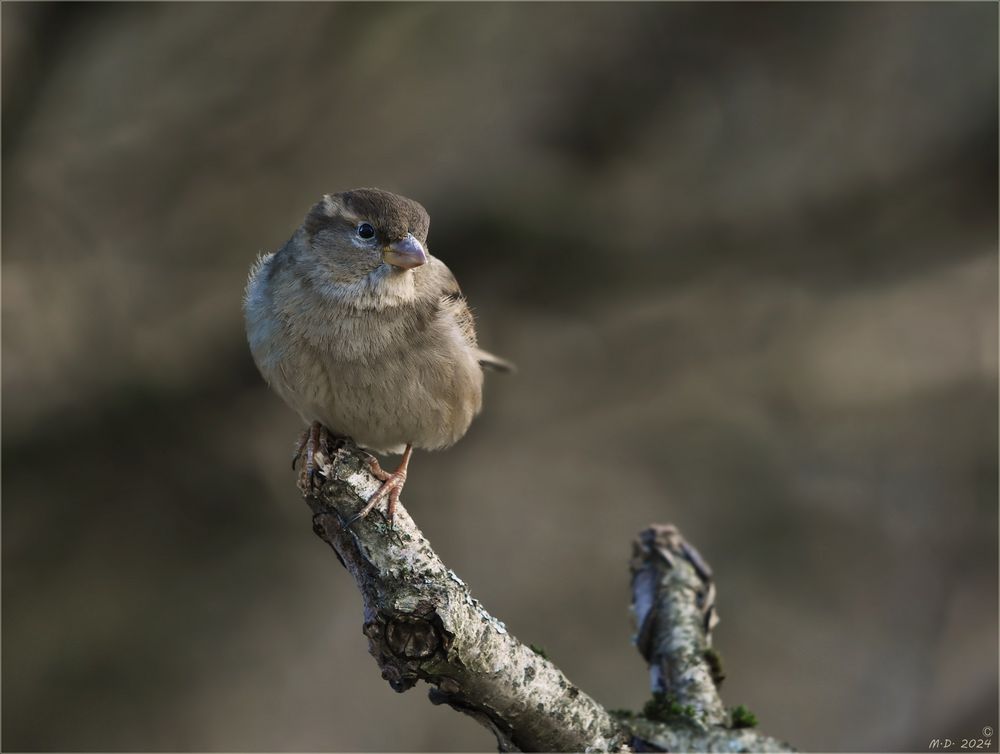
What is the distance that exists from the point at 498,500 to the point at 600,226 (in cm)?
196

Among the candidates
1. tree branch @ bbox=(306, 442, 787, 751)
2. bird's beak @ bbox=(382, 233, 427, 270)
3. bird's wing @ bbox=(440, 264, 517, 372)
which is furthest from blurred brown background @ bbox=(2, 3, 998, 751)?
tree branch @ bbox=(306, 442, 787, 751)

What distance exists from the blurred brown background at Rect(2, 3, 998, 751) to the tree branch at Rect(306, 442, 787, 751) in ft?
12.0

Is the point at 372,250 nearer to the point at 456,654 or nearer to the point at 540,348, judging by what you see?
the point at 456,654

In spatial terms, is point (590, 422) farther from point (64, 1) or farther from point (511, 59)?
point (64, 1)

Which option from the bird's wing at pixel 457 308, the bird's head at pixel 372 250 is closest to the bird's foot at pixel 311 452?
the bird's head at pixel 372 250

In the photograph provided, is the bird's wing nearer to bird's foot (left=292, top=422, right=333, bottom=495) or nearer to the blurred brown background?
bird's foot (left=292, top=422, right=333, bottom=495)

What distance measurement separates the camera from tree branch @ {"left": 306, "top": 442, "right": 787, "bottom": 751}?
239 cm

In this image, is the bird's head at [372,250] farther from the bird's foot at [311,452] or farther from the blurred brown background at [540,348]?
the blurred brown background at [540,348]

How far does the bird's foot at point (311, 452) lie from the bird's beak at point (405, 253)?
1.94ft

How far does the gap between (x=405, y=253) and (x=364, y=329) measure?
284 mm

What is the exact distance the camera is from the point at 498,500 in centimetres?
707

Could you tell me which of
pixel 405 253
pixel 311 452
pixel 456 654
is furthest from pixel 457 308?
pixel 456 654

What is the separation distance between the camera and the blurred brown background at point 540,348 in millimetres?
6078

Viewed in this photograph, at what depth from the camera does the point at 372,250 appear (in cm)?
340
